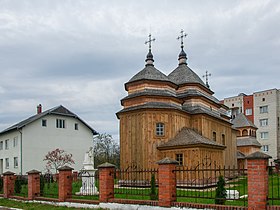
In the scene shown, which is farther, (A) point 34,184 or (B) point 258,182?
(A) point 34,184

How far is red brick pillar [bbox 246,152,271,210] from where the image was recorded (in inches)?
339

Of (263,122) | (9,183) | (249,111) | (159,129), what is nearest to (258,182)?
(159,129)

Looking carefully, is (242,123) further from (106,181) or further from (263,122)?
(106,181)

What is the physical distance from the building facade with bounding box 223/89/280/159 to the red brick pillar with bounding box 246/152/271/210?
4237cm

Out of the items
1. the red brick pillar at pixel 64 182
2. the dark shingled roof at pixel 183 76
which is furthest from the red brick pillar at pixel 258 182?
the dark shingled roof at pixel 183 76

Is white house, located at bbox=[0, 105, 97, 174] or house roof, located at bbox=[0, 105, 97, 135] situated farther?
house roof, located at bbox=[0, 105, 97, 135]

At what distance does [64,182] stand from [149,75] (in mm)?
9736

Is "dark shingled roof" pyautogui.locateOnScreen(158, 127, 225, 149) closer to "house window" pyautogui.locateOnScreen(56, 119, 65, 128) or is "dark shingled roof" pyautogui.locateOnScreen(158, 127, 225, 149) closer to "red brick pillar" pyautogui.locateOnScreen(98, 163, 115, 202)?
"red brick pillar" pyautogui.locateOnScreen(98, 163, 115, 202)

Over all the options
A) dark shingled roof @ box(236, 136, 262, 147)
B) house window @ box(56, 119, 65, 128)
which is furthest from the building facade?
house window @ box(56, 119, 65, 128)

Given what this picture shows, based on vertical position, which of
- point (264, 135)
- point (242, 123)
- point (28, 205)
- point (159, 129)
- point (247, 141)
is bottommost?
point (28, 205)

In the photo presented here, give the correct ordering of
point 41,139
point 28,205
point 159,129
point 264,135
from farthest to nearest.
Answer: point 264,135, point 41,139, point 159,129, point 28,205

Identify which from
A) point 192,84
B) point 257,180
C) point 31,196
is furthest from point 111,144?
point 257,180

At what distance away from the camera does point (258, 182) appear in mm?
8688

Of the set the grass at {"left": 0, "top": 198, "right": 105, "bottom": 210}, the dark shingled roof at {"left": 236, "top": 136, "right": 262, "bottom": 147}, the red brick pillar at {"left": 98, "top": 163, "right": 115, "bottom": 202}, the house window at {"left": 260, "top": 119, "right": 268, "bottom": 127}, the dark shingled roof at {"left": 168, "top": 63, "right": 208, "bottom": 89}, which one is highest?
the dark shingled roof at {"left": 168, "top": 63, "right": 208, "bottom": 89}
